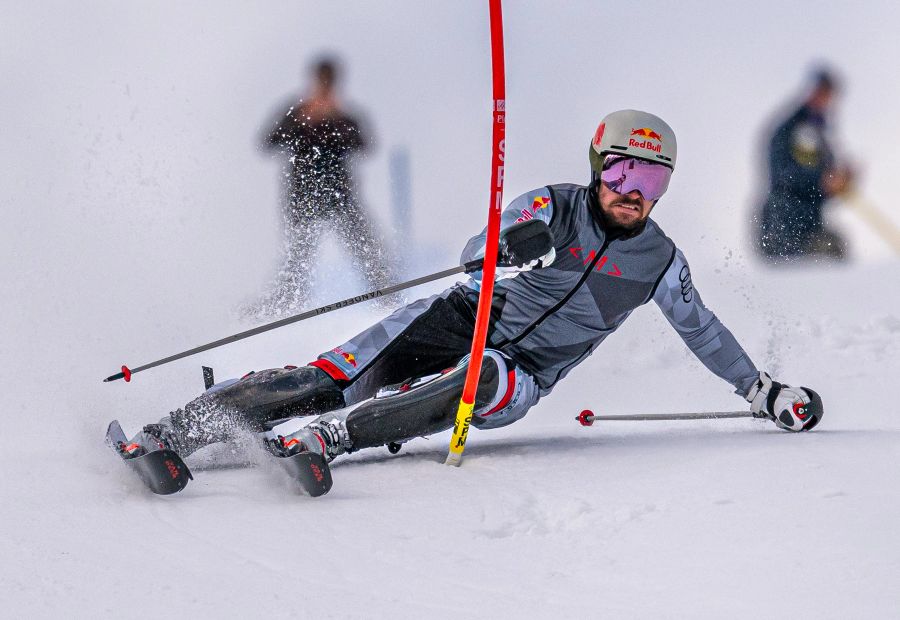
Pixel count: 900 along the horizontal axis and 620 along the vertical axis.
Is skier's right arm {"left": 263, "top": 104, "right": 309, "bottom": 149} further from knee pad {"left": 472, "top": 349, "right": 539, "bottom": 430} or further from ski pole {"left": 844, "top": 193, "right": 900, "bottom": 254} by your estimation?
ski pole {"left": 844, "top": 193, "right": 900, "bottom": 254}

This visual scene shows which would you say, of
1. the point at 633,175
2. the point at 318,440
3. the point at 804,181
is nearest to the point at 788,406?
the point at 633,175

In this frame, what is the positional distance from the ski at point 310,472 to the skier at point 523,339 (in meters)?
0.24

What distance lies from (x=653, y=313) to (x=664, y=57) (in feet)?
15.6

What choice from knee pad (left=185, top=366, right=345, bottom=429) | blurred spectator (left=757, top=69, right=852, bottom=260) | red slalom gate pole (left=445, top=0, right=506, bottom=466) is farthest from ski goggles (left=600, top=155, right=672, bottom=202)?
blurred spectator (left=757, top=69, right=852, bottom=260)

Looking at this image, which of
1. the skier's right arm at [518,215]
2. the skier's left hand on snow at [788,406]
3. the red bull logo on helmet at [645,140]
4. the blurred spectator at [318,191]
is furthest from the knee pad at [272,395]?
the blurred spectator at [318,191]

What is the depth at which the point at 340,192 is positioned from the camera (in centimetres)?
623

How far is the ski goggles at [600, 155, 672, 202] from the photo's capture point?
3.06 meters

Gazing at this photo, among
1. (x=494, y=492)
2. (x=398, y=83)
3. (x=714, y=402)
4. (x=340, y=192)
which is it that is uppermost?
(x=398, y=83)

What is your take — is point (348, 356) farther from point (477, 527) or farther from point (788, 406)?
point (788, 406)

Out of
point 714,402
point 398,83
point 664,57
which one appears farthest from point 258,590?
point 664,57

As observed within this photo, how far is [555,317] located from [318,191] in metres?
3.30

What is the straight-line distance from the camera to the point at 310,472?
247 cm

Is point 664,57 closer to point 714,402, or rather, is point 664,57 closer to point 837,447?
point 714,402

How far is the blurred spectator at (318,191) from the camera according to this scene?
614cm
